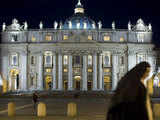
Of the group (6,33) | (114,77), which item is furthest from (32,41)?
(114,77)

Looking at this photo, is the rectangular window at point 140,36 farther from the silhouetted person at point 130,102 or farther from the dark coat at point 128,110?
the dark coat at point 128,110

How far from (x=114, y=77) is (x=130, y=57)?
618cm

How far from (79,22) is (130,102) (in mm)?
91705

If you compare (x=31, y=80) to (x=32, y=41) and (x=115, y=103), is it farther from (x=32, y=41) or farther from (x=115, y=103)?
(x=115, y=103)

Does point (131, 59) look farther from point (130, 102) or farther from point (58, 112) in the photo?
point (130, 102)

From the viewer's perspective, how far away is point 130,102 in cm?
675

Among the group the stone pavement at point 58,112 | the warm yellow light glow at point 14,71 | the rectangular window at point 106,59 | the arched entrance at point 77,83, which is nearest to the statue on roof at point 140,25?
the rectangular window at point 106,59

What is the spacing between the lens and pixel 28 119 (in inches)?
846

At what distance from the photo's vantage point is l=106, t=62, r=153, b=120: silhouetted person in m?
6.72

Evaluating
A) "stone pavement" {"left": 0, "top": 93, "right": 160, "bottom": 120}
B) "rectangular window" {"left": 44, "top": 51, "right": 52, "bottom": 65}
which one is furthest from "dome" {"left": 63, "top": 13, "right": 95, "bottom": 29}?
"stone pavement" {"left": 0, "top": 93, "right": 160, "bottom": 120}

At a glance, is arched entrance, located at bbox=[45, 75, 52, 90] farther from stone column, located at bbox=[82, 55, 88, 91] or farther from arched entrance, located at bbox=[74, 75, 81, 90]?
stone column, located at bbox=[82, 55, 88, 91]

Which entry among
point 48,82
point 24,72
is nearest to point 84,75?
point 48,82

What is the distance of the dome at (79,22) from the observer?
9572 centimetres

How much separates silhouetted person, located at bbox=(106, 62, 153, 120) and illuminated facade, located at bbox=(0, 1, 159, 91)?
80.9 meters
